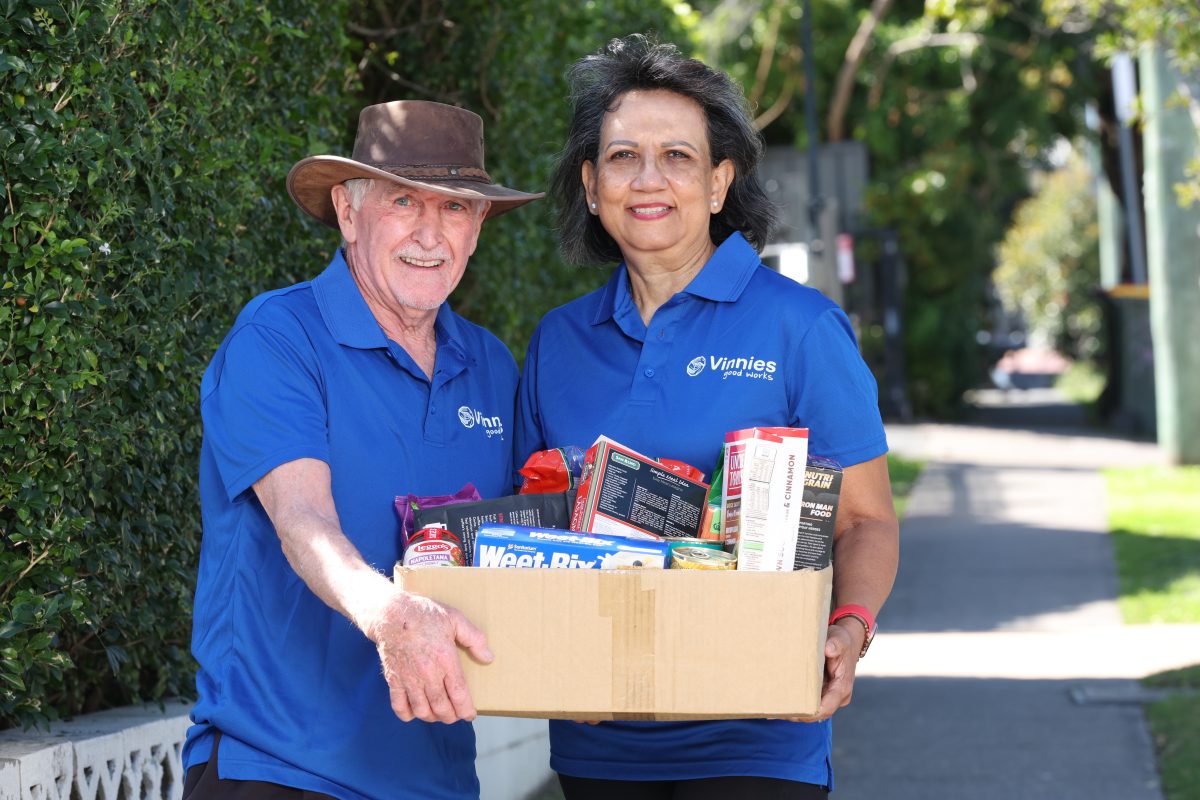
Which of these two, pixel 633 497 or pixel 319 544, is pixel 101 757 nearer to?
pixel 319 544

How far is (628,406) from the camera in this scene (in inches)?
126

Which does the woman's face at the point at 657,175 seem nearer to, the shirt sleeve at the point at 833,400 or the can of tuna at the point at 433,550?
the shirt sleeve at the point at 833,400

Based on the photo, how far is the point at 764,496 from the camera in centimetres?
269

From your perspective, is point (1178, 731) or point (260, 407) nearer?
point (260, 407)

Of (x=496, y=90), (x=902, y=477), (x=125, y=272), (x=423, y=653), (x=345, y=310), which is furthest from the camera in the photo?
(x=902, y=477)

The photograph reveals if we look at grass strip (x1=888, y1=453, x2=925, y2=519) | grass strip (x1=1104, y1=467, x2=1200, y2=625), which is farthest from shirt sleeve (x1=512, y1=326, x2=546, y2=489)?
grass strip (x1=888, y1=453, x2=925, y2=519)

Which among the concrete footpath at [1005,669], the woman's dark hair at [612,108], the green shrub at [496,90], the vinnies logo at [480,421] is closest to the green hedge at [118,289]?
the vinnies logo at [480,421]

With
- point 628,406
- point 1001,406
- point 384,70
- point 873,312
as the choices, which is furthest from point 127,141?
point 1001,406

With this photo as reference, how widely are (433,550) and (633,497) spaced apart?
14.9 inches

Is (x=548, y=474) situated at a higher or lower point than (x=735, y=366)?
lower

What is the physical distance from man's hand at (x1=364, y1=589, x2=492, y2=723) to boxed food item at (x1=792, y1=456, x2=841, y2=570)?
0.60 m

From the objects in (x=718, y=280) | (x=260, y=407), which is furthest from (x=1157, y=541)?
(x=260, y=407)

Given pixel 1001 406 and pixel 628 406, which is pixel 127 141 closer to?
pixel 628 406

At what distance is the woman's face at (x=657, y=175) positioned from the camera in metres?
3.33
